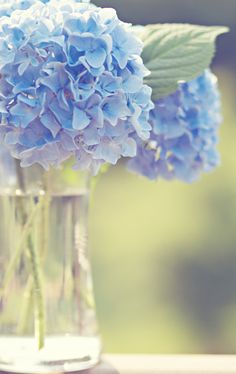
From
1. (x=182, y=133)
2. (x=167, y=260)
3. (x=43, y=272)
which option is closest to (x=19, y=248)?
(x=43, y=272)

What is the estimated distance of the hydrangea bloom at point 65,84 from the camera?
36.8 inches

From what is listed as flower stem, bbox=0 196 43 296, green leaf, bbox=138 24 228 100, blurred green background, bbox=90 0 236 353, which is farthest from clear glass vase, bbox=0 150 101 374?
blurred green background, bbox=90 0 236 353

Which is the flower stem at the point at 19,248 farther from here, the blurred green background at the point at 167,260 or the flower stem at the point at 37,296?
the blurred green background at the point at 167,260

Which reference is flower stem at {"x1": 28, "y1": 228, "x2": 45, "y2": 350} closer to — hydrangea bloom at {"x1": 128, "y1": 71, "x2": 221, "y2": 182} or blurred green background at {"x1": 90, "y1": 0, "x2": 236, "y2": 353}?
hydrangea bloom at {"x1": 128, "y1": 71, "x2": 221, "y2": 182}

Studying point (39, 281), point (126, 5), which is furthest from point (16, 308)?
point (126, 5)

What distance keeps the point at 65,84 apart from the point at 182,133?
0.60 feet

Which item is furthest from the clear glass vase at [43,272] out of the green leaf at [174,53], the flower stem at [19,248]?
the green leaf at [174,53]

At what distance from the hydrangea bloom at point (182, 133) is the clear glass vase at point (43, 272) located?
0.19 feet

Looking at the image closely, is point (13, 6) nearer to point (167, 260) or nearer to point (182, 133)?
point (182, 133)

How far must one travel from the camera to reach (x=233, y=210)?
3.44 m

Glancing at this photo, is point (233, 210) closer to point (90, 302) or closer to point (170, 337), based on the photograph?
point (170, 337)

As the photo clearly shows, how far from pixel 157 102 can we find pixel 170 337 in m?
2.13

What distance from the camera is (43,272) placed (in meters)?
1.09

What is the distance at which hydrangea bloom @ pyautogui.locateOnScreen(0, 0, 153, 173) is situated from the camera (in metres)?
0.94
